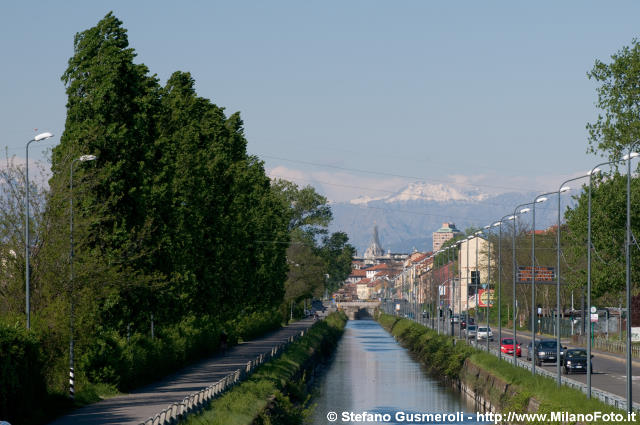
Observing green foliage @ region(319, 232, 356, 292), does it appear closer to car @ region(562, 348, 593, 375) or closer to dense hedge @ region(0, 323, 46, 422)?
car @ region(562, 348, 593, 375)

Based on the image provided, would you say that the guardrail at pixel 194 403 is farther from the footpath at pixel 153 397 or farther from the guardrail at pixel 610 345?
the guardrail at pixel 610 345

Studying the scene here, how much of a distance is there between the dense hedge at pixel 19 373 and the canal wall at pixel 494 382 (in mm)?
16135

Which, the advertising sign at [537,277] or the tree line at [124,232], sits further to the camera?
the advertising sign at [537,277]

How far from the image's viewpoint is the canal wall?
115ft

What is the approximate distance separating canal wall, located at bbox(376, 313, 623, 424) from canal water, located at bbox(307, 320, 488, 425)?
94 centimetres

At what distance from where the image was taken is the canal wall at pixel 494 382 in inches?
1384

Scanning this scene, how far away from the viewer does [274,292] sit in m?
93.4

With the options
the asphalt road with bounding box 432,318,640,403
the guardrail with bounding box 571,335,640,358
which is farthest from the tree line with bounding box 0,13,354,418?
the guardrail with bounding box 571,335,640,358

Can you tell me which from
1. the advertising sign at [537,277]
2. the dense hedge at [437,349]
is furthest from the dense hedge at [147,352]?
the advertising sign at [537,277]

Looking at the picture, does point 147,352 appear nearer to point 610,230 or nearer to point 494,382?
point 494,382

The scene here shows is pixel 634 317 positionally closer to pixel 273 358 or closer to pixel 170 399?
pixel 273 358

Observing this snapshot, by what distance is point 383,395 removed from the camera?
207 feet

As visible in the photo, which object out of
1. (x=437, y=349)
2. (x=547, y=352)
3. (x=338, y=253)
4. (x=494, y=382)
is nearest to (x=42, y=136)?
(x=494, y=382)

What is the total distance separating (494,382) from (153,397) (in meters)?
19.3
